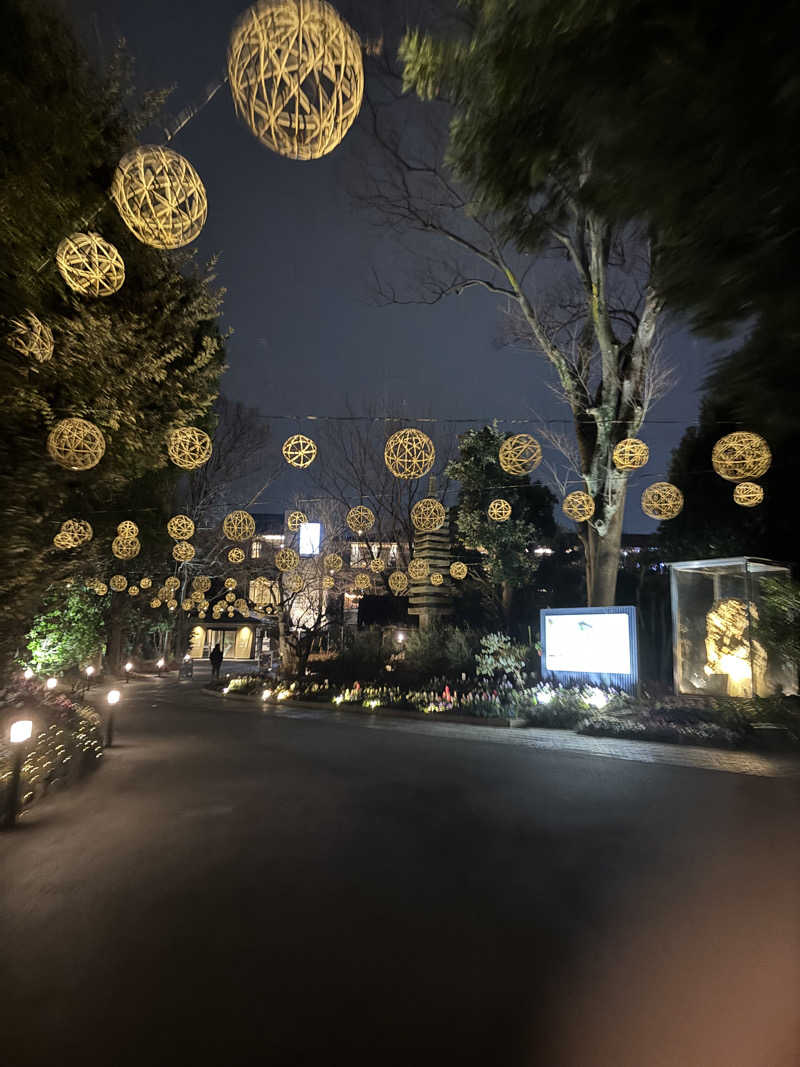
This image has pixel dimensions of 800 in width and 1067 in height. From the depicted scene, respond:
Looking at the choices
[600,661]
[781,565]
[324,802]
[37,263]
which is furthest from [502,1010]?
[781,565]

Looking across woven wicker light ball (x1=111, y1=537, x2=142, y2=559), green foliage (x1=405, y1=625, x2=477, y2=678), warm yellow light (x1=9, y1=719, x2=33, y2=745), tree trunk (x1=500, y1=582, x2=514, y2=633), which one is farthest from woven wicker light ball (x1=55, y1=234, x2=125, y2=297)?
tree trunk (x1=500, y1=582, x2=514, y2=633)

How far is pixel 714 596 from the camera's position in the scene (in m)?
15.1

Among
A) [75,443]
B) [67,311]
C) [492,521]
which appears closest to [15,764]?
[75,443]

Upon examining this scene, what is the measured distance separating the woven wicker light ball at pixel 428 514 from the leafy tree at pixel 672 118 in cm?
1158

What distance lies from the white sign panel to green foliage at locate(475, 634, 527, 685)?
1.23 metres

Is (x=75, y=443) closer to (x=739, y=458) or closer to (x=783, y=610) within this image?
(x=783, y=610)

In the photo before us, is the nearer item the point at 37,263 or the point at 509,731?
the point at 37,263

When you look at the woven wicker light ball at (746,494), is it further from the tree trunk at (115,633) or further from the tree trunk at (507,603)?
the tree trunk at (115,633)

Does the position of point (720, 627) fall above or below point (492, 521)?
below

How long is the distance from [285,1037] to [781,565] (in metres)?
15.0

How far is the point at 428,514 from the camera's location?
48.2 ft

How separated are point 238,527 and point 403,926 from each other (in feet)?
35.4

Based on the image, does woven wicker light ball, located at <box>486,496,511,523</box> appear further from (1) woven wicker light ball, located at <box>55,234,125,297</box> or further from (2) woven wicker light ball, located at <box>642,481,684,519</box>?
(1) woven wicker light ball, located at <box>55,234,125,297</box>

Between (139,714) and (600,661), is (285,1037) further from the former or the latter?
(139,714)
